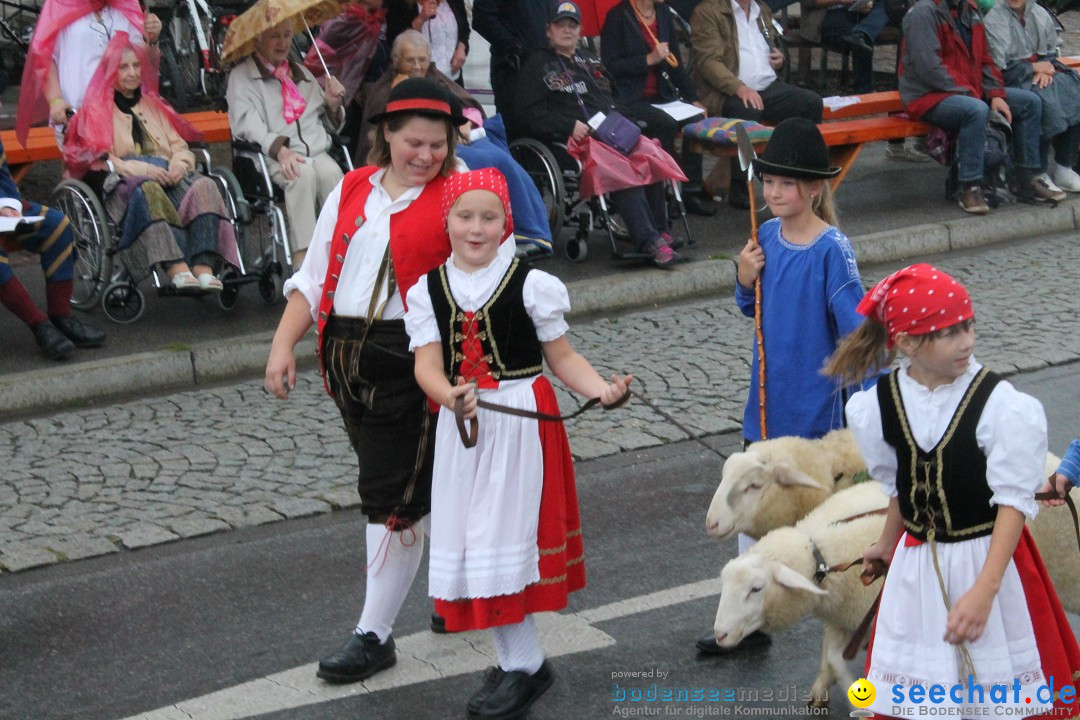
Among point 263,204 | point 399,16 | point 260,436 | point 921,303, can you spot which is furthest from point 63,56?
point 921,303

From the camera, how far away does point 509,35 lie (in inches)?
406

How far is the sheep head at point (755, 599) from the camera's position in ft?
13.8

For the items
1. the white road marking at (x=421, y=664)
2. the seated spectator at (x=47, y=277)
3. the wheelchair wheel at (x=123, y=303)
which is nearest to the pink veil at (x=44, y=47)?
the seated spectator at (x=47, y=277)

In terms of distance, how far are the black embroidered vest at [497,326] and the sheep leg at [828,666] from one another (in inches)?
47.6

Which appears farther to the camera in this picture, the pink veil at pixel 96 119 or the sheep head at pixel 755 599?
the pink veil at pixel 96 119

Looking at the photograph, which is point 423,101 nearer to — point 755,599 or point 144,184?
point 755,599

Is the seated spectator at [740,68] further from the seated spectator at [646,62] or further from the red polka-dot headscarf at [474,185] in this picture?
the red polka-dot headscarf at [474,185]

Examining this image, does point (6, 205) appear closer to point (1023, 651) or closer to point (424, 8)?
point (424, 8)

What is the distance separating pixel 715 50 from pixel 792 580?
769 centimetres

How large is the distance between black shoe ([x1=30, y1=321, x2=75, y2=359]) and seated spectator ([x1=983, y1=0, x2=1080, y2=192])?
7.64 metres

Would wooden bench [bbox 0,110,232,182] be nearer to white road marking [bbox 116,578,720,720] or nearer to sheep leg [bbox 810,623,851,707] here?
white road marking [bbox 116,578,720,720]

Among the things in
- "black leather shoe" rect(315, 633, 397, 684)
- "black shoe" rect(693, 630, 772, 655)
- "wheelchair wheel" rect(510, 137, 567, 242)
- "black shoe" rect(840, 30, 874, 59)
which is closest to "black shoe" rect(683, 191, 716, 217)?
"wheelchair wheel" rect(510, 137, 567, 242)

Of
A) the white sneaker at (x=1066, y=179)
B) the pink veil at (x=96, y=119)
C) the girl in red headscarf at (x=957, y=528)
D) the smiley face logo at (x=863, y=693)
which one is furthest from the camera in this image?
the white sneaker at (x=1066, y=179)

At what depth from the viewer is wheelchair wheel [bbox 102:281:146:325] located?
848 centimetres
